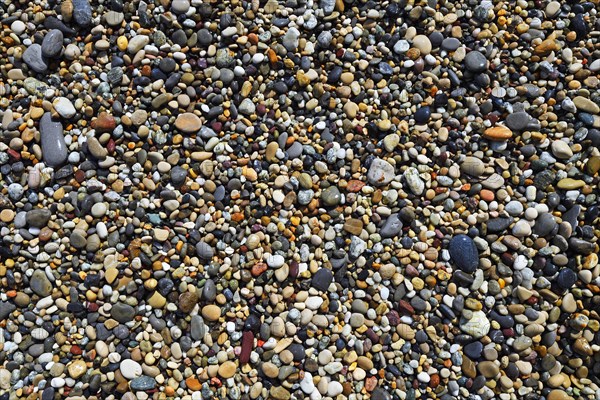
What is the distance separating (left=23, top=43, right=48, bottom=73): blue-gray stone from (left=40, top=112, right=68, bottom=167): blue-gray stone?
17cm

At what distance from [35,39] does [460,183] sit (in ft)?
4.93

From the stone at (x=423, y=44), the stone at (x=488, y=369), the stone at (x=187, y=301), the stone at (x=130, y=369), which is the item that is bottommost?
the stone at (x=130, y=369)

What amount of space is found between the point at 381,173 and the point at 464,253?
1.20ft

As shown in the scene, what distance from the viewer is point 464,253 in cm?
190

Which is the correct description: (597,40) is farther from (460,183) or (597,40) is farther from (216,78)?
(216,78)

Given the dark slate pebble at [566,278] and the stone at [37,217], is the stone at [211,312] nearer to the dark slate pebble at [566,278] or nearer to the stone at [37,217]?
the stone at [37,217]

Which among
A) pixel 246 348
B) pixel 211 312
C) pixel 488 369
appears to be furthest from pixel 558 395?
pixel 211 312

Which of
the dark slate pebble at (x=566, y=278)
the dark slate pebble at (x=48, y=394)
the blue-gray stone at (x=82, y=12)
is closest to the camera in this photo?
the dark slate pebble at (x=48, y=394)

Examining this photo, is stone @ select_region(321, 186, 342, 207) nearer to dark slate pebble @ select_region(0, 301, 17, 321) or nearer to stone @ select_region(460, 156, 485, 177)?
stone @ select_region(460, 156, 485, 177)

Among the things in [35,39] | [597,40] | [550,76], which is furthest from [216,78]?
[597,40]

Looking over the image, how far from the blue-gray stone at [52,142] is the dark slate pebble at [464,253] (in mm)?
1285

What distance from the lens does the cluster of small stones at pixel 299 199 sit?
6.12ft

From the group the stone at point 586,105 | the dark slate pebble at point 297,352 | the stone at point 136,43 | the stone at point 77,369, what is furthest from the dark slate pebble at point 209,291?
the stone at point 586,105

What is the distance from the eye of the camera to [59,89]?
6.57 feet
